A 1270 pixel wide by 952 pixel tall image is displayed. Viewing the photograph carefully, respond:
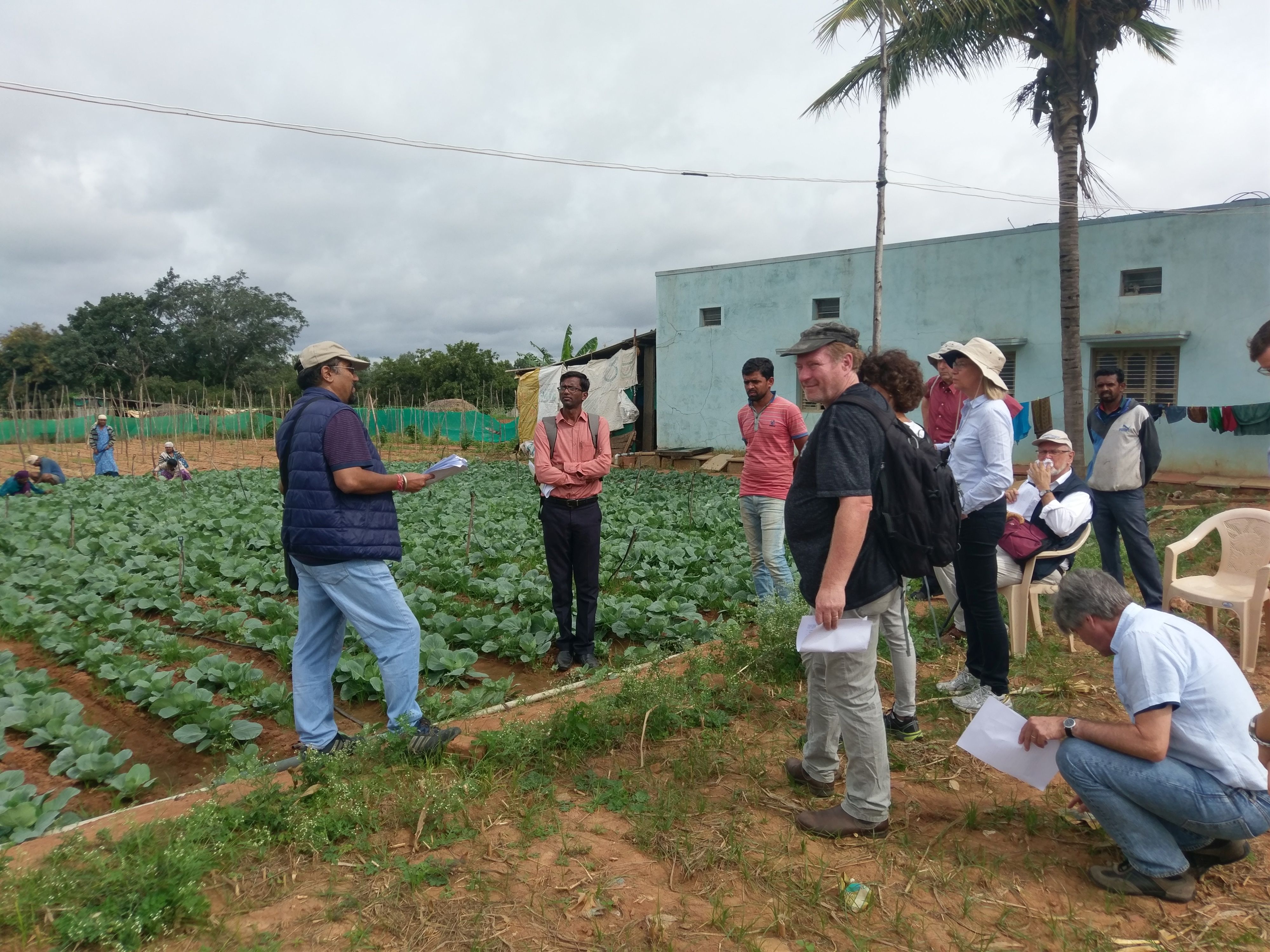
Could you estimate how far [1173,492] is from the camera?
1222 cm

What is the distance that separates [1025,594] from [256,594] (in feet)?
19.4

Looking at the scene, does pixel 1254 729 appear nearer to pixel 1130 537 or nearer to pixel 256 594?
pixel 1130 537

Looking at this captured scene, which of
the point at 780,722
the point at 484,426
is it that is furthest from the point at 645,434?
the point at 780,722

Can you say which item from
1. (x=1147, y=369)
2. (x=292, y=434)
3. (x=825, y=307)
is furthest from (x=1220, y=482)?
(x=292, y=434)

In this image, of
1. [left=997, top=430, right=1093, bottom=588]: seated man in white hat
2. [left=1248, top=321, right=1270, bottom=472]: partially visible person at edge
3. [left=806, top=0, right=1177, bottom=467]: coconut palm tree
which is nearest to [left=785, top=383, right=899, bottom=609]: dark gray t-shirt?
[left=1248, top=321, right=1270, bottom=472]: partially visible person at edge

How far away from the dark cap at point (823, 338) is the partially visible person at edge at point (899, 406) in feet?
0.78

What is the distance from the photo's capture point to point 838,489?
99.9 inches

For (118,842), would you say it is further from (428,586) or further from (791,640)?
(428,586)

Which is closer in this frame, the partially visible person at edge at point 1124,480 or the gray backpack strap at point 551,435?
the gray backpack strap at point 551,435

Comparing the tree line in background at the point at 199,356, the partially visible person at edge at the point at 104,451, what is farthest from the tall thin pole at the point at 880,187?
the tree line in background at the point at 199,356

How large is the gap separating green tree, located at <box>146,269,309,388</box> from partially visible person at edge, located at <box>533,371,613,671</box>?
44.2 m

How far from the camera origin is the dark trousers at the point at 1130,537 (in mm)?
5090

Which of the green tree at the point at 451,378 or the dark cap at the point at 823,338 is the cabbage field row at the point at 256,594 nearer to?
the dark cap at the point at 823,338

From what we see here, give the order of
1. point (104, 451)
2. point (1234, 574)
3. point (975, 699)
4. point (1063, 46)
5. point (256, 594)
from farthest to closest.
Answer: point (104, 451), point (1063, 46), point (256, 594), point (1234, 574), point (975, 699)
